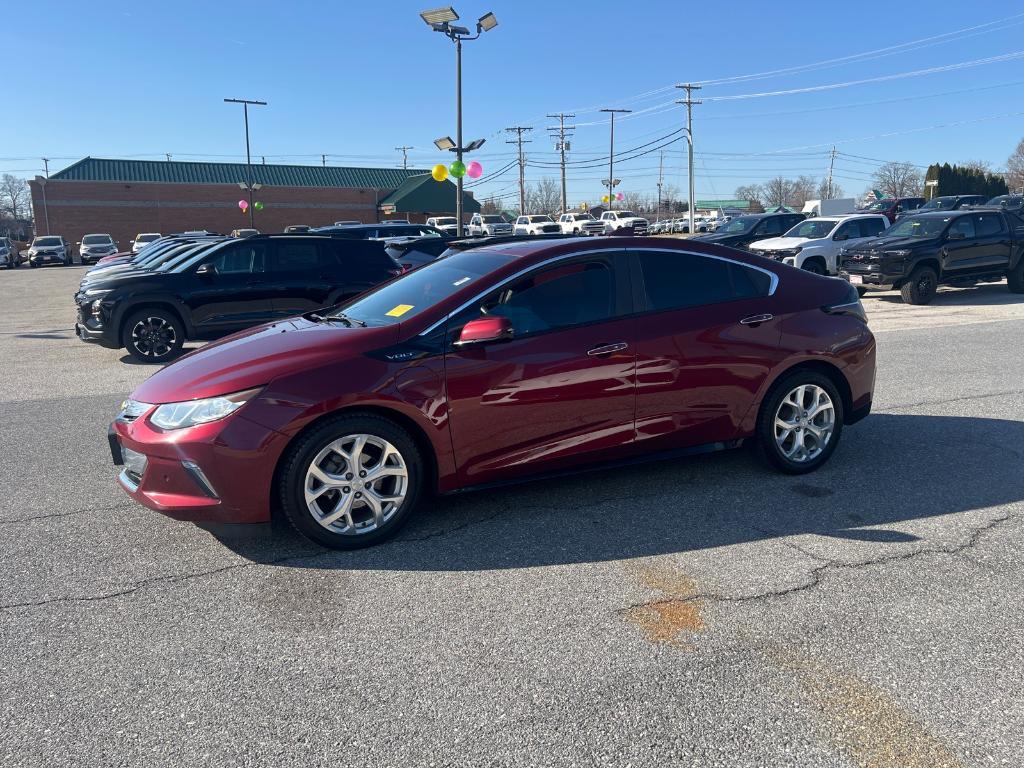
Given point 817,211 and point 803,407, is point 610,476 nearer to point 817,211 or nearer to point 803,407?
point 803,407

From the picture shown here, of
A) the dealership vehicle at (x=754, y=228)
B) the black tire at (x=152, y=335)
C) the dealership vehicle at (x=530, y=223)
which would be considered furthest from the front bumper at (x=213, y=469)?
the dealership vehicle at (x=530, y=223)

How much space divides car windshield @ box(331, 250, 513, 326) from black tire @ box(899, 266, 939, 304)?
13396 millimetres

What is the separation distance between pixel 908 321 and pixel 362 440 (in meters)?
12.1

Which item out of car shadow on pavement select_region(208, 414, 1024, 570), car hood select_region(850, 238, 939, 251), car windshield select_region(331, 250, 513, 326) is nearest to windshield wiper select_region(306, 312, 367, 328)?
car windshield select_region(331, 250, 513, 326)

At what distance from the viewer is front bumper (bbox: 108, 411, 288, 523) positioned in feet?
12.8

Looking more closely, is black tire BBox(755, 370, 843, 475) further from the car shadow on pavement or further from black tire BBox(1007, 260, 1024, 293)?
black tire BBox(1007, 260, 1024, 293)

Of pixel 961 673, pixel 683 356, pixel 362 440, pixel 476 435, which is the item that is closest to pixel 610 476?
pixel 683 356

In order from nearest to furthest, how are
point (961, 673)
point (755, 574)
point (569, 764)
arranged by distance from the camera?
point (569, 764), point (961, 673), point (755, 574)

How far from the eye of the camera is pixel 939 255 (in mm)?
16047

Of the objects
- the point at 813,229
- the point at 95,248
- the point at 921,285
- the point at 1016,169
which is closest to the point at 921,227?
the point at 921,285

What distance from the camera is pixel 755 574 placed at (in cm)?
391

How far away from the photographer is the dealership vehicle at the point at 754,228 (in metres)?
22.5

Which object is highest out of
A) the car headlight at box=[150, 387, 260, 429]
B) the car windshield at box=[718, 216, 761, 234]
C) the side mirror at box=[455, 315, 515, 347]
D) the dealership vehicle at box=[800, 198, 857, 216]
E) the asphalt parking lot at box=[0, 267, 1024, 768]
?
the dealership vehicle at box=[800, 198, 857, 216]

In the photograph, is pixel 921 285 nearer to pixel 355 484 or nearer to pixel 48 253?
pixel 355 484
